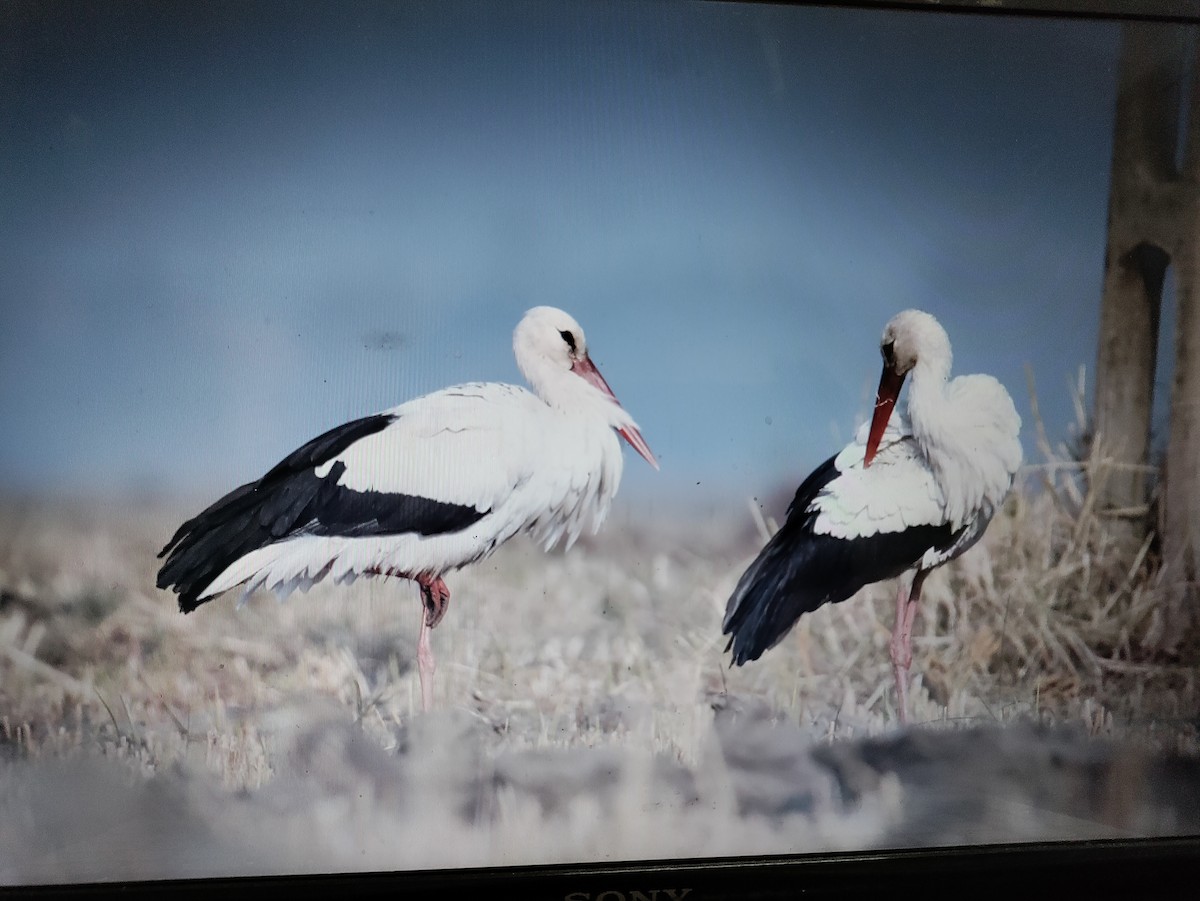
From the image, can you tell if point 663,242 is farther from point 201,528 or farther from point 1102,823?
point 1102,823

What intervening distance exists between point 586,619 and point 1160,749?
1048 mm

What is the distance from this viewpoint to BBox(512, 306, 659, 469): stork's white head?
4.63ft

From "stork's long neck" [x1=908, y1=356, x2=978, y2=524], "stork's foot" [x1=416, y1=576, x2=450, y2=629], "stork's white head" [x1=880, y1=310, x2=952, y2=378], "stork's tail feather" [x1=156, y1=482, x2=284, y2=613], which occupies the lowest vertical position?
"stork's foot" [x1=416, y1=576, x2=450, y2=629]

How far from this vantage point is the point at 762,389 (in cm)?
145

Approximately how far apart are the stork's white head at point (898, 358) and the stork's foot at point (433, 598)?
73 centimetres

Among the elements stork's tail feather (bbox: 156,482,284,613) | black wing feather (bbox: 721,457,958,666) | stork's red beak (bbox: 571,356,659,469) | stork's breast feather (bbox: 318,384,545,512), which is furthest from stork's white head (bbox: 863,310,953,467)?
stork's tail feather (bbox: 156,482,284,613)

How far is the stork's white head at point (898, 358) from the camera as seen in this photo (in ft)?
4.82

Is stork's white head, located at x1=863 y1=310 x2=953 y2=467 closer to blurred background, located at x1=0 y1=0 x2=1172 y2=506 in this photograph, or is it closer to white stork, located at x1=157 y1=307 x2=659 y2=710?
blurred background, located at x1=0 y1=0 x2=1172 y2=506

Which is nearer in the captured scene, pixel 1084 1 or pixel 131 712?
pixel 131 712

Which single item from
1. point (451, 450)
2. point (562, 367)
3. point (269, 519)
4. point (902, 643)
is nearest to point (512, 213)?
point (562, 367)

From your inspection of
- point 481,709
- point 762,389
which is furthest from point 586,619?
point 762,389

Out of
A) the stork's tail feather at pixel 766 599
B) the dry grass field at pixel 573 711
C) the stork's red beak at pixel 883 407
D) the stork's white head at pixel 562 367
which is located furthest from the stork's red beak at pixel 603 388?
the stork's red beak at pixel 883 407

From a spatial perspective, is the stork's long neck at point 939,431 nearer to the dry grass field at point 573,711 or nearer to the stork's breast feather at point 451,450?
the dry grass field at point 573,711

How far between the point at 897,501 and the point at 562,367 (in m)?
0.61
